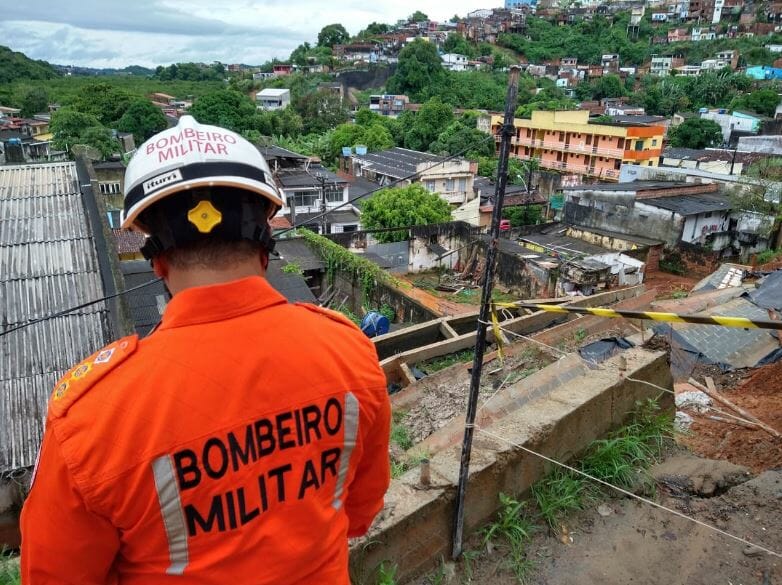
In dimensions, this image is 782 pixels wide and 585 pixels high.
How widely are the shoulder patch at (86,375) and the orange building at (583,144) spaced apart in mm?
33255

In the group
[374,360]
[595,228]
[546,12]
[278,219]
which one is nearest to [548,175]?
[595,228]

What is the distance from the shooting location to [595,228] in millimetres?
22750

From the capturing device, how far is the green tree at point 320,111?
4994 cm

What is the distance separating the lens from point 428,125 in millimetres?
43219

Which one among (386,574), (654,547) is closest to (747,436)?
(654,547)

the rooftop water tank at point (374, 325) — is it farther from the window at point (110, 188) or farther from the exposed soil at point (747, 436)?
the window at point (110, 188)

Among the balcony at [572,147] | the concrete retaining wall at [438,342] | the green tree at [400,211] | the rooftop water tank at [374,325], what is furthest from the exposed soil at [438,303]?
the balcony at [572,147]

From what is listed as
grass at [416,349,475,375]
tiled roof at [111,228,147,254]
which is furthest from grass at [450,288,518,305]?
tiled roof at [111,228,147,254]

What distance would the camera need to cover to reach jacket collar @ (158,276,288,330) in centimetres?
112

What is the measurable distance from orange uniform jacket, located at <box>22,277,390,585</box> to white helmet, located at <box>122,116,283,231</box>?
235 millimetres

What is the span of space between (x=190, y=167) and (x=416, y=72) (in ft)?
210

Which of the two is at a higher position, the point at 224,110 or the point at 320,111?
the point at 320,111

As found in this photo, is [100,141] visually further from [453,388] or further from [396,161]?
[453,388]

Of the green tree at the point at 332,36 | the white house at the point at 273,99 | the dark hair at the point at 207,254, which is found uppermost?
the green tree at the point at 332,36
